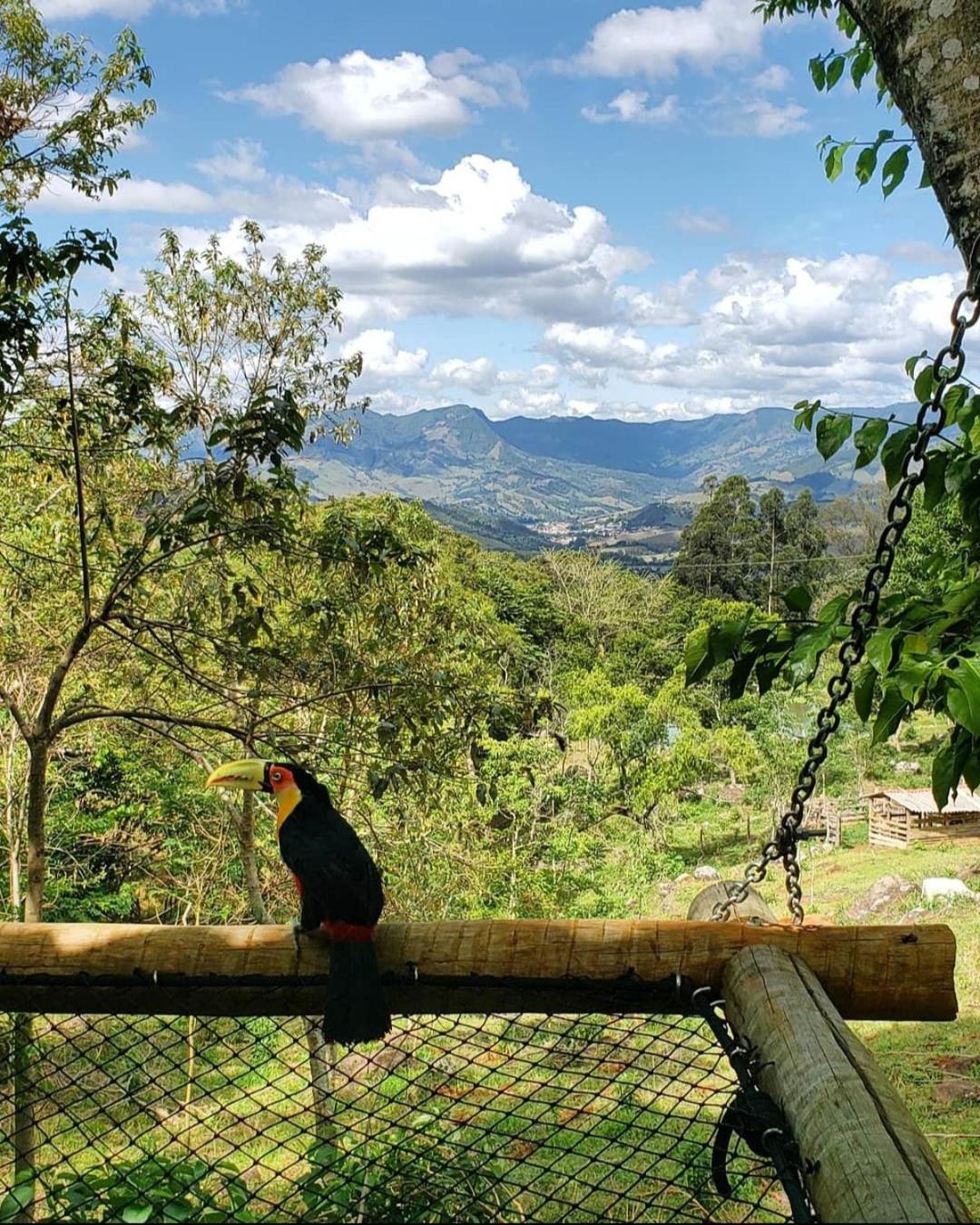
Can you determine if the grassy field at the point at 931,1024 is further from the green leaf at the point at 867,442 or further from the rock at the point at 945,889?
the green leaf at the point at 867,442

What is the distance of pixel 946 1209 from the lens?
96 centimetres

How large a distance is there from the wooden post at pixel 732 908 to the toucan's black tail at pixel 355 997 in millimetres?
641

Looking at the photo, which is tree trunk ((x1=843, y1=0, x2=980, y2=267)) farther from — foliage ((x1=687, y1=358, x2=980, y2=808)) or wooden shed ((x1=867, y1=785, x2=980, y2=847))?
wooden shed ((x1=867, y1=785, x2=980, y2=847))

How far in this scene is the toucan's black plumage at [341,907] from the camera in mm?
1720

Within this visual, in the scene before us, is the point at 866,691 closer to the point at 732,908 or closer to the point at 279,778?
the point at 732,908

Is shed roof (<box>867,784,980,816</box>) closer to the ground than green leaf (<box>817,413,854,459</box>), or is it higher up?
closer to the ground

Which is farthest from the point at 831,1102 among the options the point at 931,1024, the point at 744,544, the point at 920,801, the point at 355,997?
the point at 744,544

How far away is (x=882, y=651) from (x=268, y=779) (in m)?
1.44

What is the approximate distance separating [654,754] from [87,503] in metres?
14.5

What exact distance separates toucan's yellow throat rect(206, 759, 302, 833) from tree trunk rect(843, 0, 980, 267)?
1696 millimetres

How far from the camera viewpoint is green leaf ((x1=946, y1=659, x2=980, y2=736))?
1233 millimetres

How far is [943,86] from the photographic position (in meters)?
1.31

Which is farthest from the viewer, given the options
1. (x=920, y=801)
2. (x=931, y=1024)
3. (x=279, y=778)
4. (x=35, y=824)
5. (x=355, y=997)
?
(x=920, y=801)

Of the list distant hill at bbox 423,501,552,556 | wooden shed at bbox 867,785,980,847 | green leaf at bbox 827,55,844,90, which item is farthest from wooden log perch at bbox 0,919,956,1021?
distant hill at bbox 423,501,552,556
